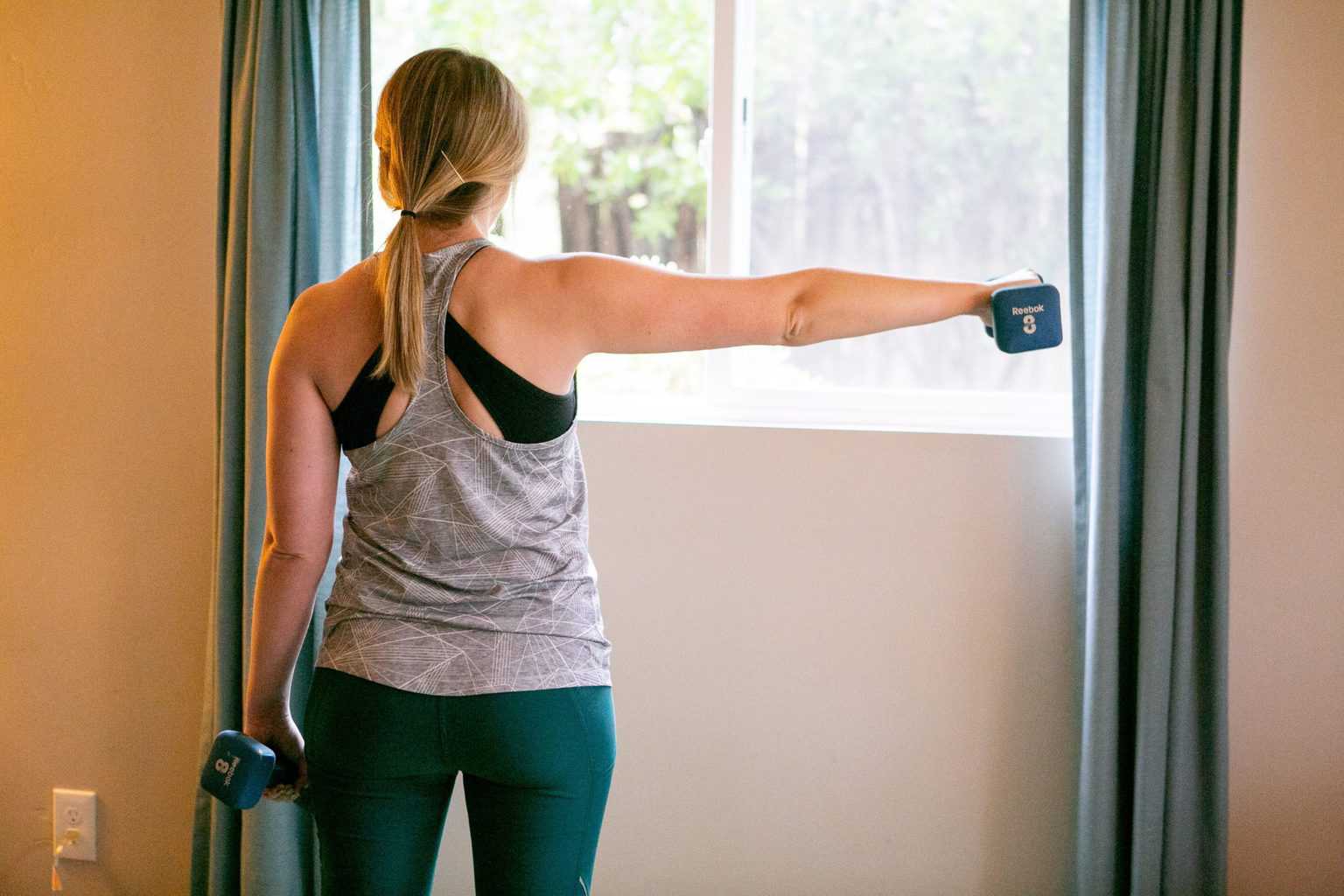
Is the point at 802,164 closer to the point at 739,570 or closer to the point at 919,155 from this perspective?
the point at 919,155

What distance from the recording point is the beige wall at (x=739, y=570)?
2096mm

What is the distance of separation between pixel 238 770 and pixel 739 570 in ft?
3.82

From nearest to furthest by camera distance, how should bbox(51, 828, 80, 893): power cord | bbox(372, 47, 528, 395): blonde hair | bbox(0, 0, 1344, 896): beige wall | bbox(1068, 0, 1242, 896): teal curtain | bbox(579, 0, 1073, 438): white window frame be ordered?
bbox(372, 47, 528, 395): blonde hair → bbox(1068, 0, 1242, 896): teal curtain → bbox(0, 0, 1344, 896): beige wall → bbox(579, 0, 1073, 438): white window frame → bbox(51, 828, 80, 893): power cord

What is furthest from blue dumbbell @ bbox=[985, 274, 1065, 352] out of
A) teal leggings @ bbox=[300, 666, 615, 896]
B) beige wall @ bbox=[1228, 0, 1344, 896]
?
beige wall @ bbox=[1228, 0, 1344, 896]

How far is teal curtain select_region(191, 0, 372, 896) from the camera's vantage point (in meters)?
2.11

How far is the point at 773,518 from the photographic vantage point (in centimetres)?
221

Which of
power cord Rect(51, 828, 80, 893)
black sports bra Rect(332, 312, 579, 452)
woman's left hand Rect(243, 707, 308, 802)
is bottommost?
power cord Rect(51, 828, 80, 893)

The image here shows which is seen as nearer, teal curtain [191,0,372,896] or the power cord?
teal curtain [191,0,372,896]

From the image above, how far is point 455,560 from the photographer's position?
1.16 meters

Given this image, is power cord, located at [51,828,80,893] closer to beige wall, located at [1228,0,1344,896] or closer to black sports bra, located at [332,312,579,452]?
black sports bra, located at [332,312,579,452]

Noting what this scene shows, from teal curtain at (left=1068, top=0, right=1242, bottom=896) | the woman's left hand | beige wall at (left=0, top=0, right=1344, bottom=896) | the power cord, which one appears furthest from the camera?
the power cord

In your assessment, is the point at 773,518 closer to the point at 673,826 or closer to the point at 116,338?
the point at 673,826

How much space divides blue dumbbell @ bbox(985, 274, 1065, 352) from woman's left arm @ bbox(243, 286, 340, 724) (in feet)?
2.41

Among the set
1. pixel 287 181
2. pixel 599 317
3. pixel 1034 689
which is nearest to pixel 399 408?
pixel 599 317
